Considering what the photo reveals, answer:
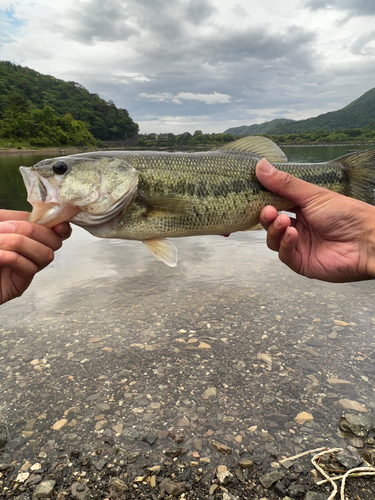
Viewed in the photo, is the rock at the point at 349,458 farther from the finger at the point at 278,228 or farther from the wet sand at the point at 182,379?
the finger at the point at 278,228

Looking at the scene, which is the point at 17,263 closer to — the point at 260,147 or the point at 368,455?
the point at 260,147

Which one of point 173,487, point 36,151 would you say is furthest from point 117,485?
point 36,151

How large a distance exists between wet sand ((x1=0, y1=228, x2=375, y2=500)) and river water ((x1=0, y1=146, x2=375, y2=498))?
22mm

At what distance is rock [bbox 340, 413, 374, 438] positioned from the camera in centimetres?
389

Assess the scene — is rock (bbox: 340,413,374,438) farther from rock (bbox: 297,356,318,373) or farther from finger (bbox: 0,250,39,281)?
finger (bbox: 0,250,39,281)

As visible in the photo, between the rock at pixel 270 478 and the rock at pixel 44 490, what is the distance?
89.1 inches

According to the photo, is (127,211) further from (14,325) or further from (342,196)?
(14,325)

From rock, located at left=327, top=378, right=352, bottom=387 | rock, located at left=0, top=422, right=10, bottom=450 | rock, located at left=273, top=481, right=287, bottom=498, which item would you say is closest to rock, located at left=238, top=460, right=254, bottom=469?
rock, located at left=273, top=481, right=287, bottom=498

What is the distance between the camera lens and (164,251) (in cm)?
330

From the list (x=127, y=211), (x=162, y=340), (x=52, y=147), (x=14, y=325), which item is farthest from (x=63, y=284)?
(x=52, y=147)

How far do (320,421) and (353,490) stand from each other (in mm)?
934

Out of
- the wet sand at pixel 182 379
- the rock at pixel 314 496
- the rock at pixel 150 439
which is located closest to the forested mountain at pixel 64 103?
the wet sand at pixel 182 379

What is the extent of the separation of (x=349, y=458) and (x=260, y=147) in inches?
152

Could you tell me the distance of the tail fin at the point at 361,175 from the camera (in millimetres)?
3549
